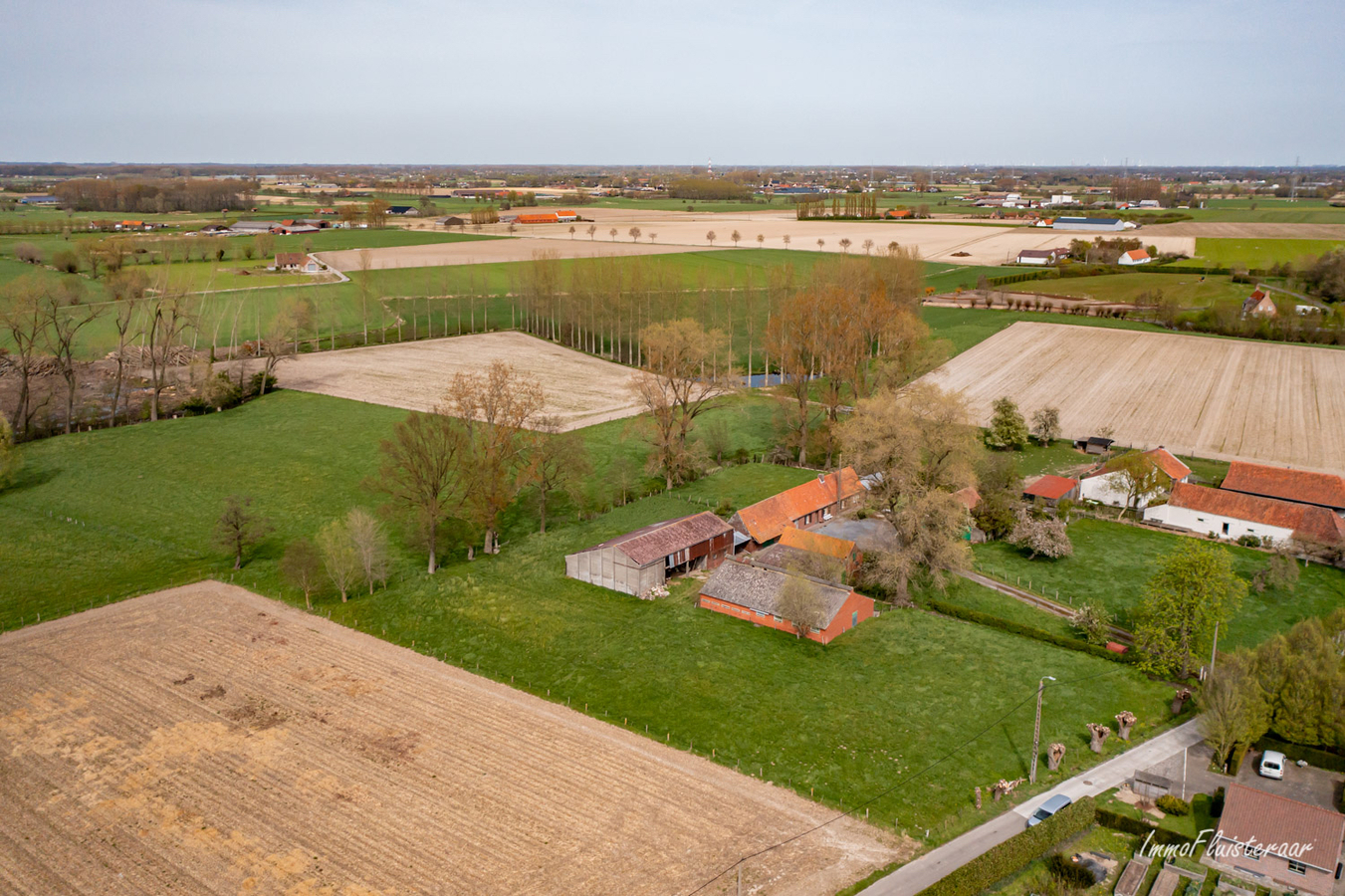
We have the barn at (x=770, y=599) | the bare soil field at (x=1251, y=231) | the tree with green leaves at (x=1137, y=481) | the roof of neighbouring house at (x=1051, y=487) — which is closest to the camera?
the barn at (x=770, y=599)

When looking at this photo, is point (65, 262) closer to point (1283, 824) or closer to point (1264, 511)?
point (1264, 511)

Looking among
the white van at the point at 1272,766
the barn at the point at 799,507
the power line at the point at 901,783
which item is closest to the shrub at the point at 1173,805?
the white van at the point at 1272,766

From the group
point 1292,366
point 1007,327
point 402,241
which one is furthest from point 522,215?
point 1292,366

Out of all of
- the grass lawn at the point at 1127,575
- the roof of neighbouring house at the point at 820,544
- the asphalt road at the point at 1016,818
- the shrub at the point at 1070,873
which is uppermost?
the roof of neighbouring house at the point at 820,544

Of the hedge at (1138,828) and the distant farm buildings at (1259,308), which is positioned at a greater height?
the distant farm buildings at (1259,308)

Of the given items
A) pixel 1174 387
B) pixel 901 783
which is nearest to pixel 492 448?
pixel 901 783

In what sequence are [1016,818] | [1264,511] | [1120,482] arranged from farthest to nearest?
[1120,482] → [1264,511] → [1016,818]

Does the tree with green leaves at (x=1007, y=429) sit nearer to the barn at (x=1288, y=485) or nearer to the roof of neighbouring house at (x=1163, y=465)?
the roof of neighbouring house at (x=1163, y=465)
